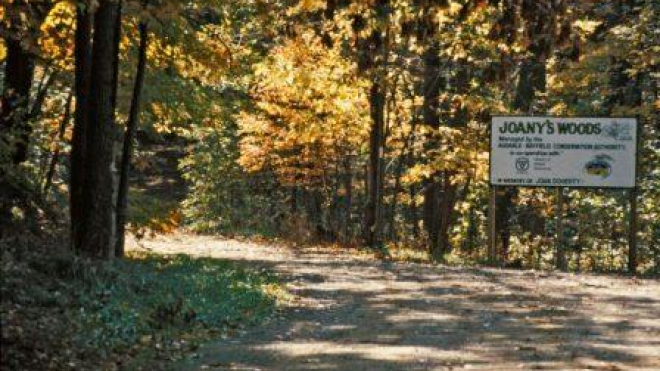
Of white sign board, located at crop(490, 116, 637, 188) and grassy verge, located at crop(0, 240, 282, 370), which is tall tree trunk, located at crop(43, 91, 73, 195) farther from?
white sign board, located at crop(490, 116, 637, 188)

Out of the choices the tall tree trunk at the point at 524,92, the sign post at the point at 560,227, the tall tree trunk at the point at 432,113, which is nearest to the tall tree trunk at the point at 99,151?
the sign post at the point at 560,227

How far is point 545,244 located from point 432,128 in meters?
4.89

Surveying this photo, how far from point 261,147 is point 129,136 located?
53.5 feet

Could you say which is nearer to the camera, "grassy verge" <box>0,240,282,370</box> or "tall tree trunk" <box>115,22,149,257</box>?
"grassy verge" <box>0,240,282,370</box>

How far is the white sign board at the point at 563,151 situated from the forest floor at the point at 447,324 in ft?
10.5

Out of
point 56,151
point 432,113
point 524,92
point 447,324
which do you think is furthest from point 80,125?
point 524,92

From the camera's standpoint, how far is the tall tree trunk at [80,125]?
14.4 metres

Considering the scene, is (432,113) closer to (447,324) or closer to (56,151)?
(56,151)

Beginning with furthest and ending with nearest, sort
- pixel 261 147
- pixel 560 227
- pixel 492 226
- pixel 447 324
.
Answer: pixel 261 147
pixel 492 226
pixel 560 227
pixel 447 324

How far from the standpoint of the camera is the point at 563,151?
21734mm

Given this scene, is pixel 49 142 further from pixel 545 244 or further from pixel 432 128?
pixel 545 244

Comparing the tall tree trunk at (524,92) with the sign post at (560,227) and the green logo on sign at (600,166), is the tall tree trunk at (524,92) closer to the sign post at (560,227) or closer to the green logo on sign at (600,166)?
the sign post at (560,227)

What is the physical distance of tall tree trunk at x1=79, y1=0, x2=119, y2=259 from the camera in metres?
14.3

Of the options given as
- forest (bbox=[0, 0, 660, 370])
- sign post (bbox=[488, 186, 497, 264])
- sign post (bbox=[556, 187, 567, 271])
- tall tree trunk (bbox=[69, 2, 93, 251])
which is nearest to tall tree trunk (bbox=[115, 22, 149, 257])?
forest (bbox=[0, 0, 660, 370])
